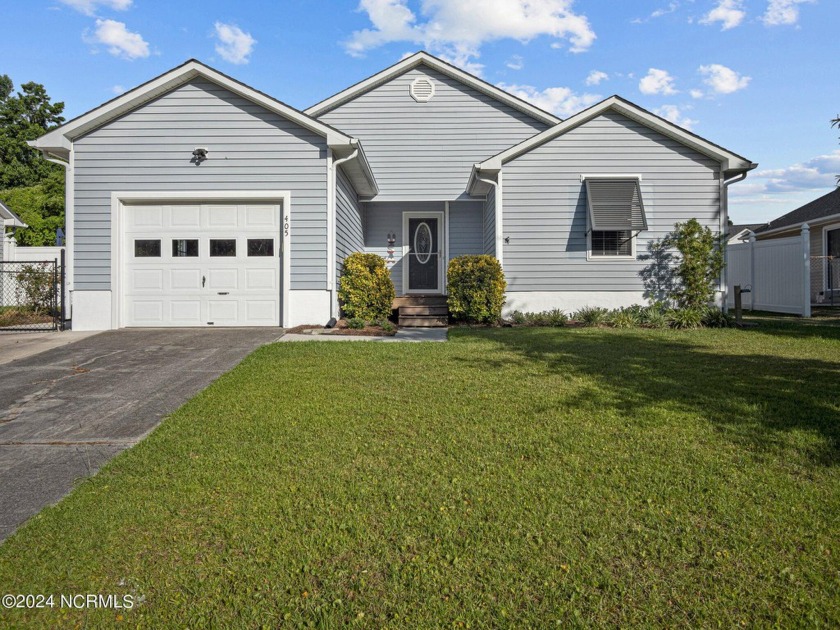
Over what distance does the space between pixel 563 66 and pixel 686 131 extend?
4.52 m

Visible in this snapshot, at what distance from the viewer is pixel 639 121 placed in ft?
37.0

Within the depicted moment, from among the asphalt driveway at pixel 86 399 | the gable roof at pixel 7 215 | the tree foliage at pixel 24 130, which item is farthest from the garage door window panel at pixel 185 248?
the tree foliage at pixel 24 130

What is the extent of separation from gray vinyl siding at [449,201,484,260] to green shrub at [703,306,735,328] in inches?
230

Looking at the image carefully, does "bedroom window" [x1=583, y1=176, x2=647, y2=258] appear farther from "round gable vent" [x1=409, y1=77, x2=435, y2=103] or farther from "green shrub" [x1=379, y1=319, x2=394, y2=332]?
"round gable vent" [x1=409, y1=77, x2=435, y2=103]

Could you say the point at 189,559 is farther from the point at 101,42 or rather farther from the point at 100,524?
the point at 101,42

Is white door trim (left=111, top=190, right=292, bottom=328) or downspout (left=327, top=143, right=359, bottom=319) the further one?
downspout (left=327, top=143, right=359, bottom=319)

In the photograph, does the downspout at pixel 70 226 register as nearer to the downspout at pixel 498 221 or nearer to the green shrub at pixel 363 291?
the green shrub at pixel 363 291

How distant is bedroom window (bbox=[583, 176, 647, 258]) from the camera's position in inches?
435

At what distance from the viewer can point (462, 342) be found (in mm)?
7969

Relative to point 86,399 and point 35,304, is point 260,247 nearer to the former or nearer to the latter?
point 86,399

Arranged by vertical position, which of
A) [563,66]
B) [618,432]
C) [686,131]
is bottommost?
[618,432]

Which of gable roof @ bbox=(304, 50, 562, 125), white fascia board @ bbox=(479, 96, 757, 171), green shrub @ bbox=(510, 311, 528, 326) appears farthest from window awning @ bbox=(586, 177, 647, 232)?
gable roof @ bbox=(304, 50, 562, 125)

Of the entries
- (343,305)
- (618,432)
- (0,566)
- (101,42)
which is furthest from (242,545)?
(101,42)

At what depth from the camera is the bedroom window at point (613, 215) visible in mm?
11047
